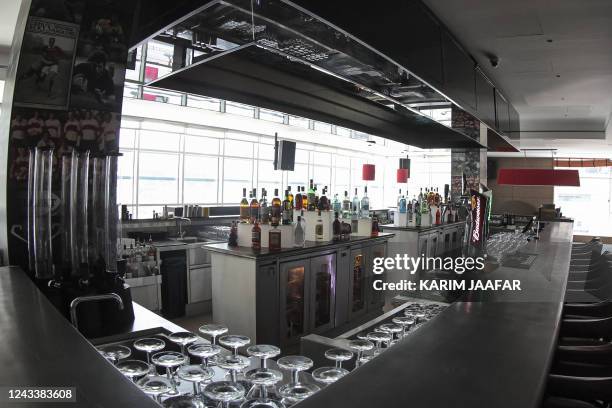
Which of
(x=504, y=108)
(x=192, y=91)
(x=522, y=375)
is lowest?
(x=522, y=375)

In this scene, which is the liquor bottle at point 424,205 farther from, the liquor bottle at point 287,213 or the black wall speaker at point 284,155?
the liquor bottle at point 287,213

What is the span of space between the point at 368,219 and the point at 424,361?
13.1 feet

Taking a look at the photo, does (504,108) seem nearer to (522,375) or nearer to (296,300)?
(296,300)

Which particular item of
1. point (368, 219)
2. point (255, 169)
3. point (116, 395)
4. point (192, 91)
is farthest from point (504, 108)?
point (255, 169)

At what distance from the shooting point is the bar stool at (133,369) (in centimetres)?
119

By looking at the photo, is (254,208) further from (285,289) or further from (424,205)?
(424,205)

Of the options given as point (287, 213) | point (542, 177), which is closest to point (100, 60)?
point (287, 213)

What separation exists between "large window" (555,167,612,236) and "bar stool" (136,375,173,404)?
67.5ft

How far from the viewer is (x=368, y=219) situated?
5039 mm

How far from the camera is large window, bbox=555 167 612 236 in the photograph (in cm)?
1875

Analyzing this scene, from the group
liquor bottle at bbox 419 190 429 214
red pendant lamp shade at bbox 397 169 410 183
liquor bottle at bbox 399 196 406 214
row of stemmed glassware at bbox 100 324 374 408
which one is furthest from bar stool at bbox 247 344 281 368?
red pendant lamp shade at bbox 397 169 410 183

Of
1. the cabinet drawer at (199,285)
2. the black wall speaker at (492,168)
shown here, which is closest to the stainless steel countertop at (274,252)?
the cabinet drawer at (199,285)

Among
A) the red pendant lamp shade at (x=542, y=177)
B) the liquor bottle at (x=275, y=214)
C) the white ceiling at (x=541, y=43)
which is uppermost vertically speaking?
the white ceiling at (x=541, y=43)

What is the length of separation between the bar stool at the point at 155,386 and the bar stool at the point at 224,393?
103mm
